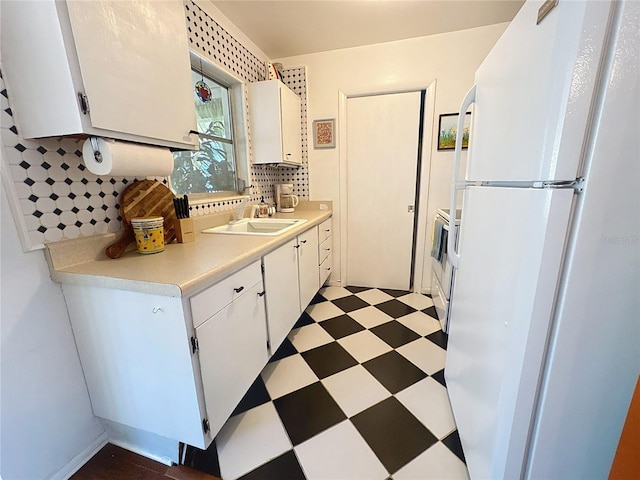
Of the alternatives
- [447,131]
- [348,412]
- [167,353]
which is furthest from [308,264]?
[447,131]

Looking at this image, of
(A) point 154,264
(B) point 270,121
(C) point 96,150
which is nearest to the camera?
(C) point 96,150

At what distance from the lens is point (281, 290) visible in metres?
1.58

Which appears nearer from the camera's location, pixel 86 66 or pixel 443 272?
pixel 86 66

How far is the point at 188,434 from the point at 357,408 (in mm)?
802

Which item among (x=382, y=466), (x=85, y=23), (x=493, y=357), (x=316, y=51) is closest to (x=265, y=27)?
(x=316, y=51)

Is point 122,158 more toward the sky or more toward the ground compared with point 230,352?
more toward the sky

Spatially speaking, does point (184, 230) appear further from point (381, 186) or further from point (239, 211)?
point (381, 186)

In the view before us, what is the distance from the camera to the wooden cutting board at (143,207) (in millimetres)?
1137

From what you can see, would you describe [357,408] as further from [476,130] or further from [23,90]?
[23,90]

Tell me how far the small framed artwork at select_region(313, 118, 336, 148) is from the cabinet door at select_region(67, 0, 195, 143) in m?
1.55

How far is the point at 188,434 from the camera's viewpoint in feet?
3.20

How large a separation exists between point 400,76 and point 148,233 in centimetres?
241

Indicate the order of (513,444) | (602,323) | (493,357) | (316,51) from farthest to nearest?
(316,51) → (493,357) → (513,444) → (602,323)

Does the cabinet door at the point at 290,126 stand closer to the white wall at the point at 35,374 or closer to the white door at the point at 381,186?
the white door at the point at 381,186
